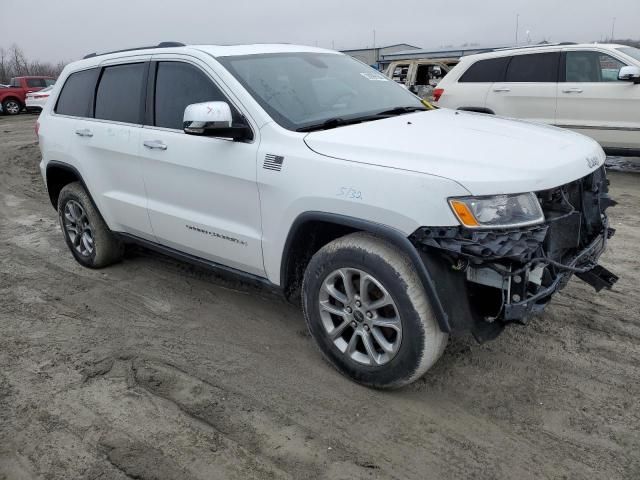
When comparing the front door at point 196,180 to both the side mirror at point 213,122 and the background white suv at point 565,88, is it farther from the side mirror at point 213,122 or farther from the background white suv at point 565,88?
the background white suv at point 565,88

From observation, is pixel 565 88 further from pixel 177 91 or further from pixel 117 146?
pixel 117 146

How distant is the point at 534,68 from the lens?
26.8ft

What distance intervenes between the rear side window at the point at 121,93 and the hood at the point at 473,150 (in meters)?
1.75

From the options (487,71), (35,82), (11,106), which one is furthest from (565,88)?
(35,82)

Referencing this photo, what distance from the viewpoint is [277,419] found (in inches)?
114

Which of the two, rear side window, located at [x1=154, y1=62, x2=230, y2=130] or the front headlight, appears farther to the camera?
rear side window, located at [x1=154, y1=62, x2=230, y2=130]

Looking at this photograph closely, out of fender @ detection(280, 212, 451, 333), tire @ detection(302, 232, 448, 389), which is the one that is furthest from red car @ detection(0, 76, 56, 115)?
fender @ detection(280, 212, 451, 333)

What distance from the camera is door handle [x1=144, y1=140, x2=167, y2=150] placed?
3801 millimetres

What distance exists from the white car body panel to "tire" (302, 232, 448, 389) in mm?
203

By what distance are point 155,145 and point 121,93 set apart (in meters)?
0.80

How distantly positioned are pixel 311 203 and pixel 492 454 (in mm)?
1519

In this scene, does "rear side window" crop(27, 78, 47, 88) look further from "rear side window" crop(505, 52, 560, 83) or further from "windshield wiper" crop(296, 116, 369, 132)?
"windshield wiper" crop(296, 116, 369, 132)

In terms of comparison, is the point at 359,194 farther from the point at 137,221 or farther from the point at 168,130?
the point at 137,221

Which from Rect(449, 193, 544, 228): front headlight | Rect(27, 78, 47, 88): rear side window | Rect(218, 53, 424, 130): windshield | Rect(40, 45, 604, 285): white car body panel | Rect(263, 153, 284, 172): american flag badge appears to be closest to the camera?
Rect(449, 193, 544, 228): front headlight
